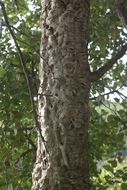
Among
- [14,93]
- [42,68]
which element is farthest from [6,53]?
[42,68]

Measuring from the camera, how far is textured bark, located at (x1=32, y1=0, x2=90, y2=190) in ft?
7.81

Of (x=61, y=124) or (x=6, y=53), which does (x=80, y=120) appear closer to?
(x=61, y=124)

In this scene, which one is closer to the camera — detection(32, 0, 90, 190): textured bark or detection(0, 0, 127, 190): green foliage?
detection(32, 0, 90, 190): textured bark

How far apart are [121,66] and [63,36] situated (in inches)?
118

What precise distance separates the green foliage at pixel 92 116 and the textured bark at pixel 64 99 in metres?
0.44

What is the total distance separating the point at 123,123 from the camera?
4.01 metres

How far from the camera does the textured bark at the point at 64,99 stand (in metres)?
2.38

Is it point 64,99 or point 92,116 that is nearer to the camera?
point 64,99

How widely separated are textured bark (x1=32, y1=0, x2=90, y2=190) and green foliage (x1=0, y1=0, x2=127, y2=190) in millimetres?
439

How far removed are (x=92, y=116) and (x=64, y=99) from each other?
2.21 m

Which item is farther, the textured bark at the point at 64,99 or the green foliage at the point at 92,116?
the green foliage at the point at 92,116

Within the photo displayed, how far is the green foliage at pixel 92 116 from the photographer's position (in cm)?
358

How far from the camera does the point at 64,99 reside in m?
2.55

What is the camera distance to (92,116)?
186 inches
